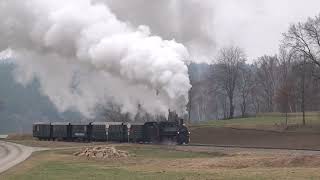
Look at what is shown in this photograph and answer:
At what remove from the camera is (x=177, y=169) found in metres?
33.8

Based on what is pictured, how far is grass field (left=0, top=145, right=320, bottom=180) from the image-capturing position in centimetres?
2857

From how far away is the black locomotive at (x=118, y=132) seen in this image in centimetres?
5862

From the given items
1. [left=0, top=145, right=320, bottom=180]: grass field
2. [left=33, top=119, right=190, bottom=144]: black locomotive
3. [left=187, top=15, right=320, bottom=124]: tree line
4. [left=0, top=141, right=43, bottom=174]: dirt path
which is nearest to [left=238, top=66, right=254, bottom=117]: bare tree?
[left=187, top=15, right=320, bottom=124]: tree line

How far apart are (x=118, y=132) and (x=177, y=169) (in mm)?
32039

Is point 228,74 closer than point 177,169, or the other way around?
point 177,169

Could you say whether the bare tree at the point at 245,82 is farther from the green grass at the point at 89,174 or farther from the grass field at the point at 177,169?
the green grass at the point at 89,174

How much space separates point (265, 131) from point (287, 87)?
54.8 ft

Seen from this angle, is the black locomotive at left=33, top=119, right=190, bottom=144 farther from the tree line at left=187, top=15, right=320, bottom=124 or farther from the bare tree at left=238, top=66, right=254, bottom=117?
the bare tree at left=238, top=66, right=254, bottom=117

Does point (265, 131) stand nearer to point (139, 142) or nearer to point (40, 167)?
point (139, 142)

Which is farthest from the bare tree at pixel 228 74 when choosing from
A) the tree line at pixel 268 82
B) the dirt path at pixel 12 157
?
the dirt path at pixel 12 157

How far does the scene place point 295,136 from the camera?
72125mm

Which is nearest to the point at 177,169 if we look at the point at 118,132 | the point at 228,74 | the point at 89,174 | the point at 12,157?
the point at 89,174

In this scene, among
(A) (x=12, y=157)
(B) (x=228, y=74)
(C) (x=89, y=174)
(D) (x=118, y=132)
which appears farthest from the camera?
(B) (x=228, y=74)

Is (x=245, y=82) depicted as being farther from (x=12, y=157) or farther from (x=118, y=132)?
(x=12, y=157)
